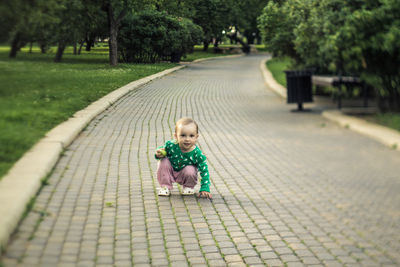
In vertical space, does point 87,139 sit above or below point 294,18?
below

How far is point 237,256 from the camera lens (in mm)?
4492

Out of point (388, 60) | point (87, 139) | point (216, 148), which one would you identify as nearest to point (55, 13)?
point (87, 139)

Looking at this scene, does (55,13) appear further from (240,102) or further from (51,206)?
(240,102)

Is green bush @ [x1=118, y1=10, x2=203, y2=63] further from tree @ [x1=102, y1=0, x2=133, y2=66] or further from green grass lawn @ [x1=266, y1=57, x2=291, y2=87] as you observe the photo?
green grass lawn @ [x1=266, y1=57, x2=291, y2=87]

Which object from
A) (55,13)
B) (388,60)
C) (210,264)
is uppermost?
(55,13)

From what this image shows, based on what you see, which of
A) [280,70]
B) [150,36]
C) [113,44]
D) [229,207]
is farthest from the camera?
[150,36]

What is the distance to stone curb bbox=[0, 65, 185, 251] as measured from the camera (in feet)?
15.3

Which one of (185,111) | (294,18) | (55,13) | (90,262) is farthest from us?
(294,18)

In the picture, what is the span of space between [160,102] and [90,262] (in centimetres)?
1155

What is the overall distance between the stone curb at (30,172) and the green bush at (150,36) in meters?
25.0

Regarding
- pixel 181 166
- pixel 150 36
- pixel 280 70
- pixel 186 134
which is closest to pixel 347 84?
pixel 181 166

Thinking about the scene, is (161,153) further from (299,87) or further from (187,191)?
(299,87)

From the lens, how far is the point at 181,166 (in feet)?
20.6

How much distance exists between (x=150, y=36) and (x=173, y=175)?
3033 cm
